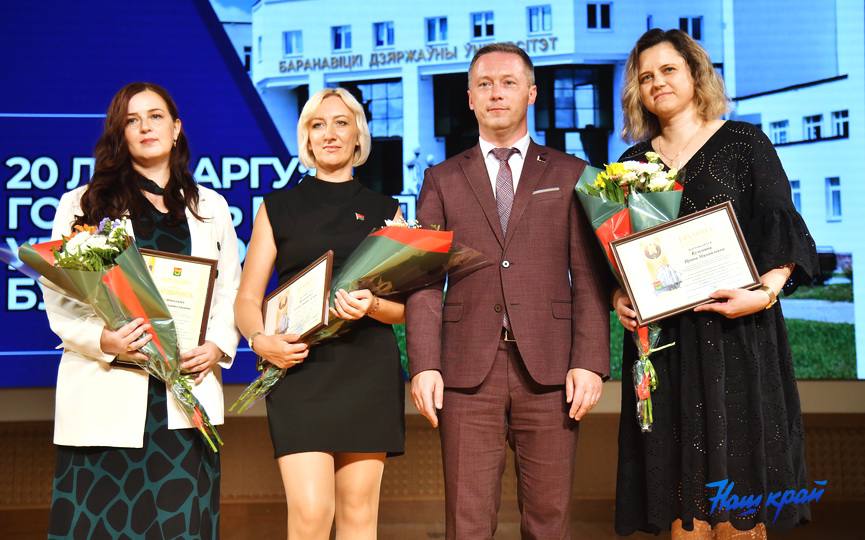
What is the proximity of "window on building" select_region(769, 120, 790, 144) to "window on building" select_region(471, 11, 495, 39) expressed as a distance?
143 cm

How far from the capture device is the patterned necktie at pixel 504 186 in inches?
96.0

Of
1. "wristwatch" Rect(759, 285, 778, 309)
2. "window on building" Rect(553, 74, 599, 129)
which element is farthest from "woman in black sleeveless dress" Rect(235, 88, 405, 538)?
"window on building" Rect(553, 74, 599, 129)

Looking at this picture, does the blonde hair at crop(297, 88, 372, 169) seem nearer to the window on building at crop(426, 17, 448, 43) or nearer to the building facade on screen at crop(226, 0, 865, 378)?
the building facade on screen at crop(226, 0, 865, 378)

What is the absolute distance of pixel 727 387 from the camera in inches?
92.2

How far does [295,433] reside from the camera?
247 centimetres

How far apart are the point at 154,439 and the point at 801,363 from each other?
3.09 metres

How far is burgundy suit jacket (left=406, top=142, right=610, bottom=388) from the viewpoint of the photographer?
7.68ft

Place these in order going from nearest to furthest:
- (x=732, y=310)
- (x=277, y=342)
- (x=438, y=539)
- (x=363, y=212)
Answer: (x=732, y=310) < (x=277, y=342) < (x=363, y=212) < (x=438, y=539)

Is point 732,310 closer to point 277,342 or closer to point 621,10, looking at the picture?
point 277,342

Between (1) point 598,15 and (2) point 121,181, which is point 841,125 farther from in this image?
(2) point 121,181

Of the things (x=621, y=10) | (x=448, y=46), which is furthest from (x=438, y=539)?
(x=621, y=10)

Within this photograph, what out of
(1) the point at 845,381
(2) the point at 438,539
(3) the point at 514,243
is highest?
(3) the point at 514,243

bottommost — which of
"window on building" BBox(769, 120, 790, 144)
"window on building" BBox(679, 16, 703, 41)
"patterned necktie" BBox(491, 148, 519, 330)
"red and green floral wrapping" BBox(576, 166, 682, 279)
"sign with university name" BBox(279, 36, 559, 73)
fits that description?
"red and green floral wrapping" BBox(576, 166, 682, 279)

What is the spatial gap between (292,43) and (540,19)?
1.21 m
